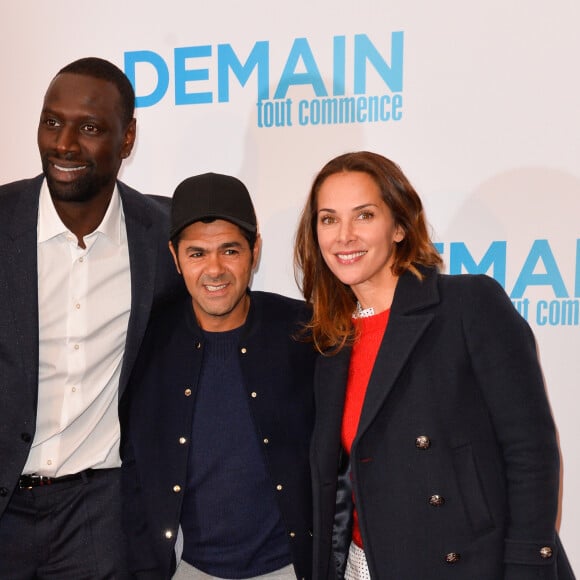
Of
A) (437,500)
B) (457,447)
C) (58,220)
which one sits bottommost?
(437,500)

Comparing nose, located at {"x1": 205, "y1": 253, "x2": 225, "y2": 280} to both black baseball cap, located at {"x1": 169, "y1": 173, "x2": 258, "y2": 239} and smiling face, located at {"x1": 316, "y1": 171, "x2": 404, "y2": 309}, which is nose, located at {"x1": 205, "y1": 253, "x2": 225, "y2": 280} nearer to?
black baseball cap, located at {"x1": 169, "y1": 173, "x2": 258, "y2": 239}

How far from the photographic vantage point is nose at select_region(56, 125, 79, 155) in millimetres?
2320

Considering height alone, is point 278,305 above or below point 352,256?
below

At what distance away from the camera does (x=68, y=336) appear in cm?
232

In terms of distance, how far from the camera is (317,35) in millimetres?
2932

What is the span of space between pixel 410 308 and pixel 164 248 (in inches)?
38.4

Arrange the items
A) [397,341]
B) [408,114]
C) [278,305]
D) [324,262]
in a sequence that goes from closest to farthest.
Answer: [397,341], [324,262], [278,305], [408,114]

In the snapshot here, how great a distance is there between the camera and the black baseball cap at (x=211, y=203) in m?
2.19

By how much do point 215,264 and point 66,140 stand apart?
0.66 metres

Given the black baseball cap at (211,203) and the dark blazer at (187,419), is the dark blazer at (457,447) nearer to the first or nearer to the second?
the dark blazer at (187,419)

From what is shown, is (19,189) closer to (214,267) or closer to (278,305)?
(214,267)

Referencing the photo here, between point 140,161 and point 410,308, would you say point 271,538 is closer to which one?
point 410,308

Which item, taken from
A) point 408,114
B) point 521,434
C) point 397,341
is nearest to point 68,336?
point 397,341

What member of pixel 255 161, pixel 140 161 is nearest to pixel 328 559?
pixel 255 161
